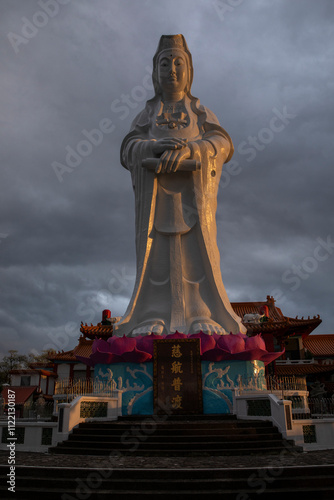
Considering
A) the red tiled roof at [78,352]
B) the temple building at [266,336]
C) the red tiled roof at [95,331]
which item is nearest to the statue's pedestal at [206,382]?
the temple building at [266,336]

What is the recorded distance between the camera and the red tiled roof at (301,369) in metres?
18.1

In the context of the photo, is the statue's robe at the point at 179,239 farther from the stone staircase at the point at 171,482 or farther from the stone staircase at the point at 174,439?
the stone staircase at the point at 171,482

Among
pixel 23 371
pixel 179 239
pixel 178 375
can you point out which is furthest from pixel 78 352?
pixel 178 375

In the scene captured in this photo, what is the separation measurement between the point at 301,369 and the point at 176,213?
11.2 meters

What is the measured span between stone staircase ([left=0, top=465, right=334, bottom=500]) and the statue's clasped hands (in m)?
7.49

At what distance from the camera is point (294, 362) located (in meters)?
19.2

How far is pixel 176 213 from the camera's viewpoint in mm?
11070

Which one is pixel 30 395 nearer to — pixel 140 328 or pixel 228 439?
pixel 140 328

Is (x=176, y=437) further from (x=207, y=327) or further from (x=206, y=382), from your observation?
(x=207, y=327)

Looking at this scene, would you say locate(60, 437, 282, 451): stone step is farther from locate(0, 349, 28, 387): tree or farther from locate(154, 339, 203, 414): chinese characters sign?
locate(0, 349, 28, 387): tree

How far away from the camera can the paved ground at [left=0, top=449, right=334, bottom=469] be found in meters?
4.98

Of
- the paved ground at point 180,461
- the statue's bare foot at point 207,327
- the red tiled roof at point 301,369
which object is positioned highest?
the statue's bare foot at point 207,327

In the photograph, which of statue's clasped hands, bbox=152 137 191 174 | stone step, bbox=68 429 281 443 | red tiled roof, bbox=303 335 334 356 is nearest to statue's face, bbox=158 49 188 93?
statue's clasped hands, bbox=152 137 191 174

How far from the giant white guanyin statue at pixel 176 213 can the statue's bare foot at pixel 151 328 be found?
23 millimetres
